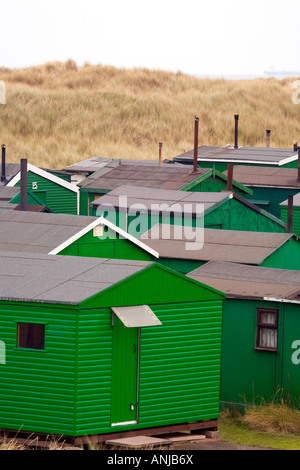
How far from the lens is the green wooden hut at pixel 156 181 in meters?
38.8

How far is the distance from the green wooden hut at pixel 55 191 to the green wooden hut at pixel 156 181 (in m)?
0.79

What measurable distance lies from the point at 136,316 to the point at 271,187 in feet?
83.7

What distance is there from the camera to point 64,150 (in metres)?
74.2

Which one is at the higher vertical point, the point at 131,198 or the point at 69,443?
the point at 131,198

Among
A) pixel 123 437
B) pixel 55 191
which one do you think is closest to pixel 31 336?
pixel 123 437

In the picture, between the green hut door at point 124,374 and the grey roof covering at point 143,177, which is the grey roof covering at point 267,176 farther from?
the green hut door at point 124,374

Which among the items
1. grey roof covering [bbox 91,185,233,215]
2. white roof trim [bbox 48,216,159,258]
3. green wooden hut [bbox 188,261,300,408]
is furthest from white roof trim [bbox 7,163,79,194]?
green wooden hut [bbox 188,261,300,408]

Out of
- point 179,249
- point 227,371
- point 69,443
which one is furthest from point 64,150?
point 69,443

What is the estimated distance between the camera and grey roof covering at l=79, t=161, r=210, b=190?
128 ft

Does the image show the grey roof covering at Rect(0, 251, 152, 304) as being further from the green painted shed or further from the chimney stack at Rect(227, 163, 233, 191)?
the chimney stack at Rect(227, 163, 233, 191)

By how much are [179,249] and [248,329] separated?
615 cm

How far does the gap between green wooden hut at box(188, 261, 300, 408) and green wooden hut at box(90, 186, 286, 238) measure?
33.2 ft
